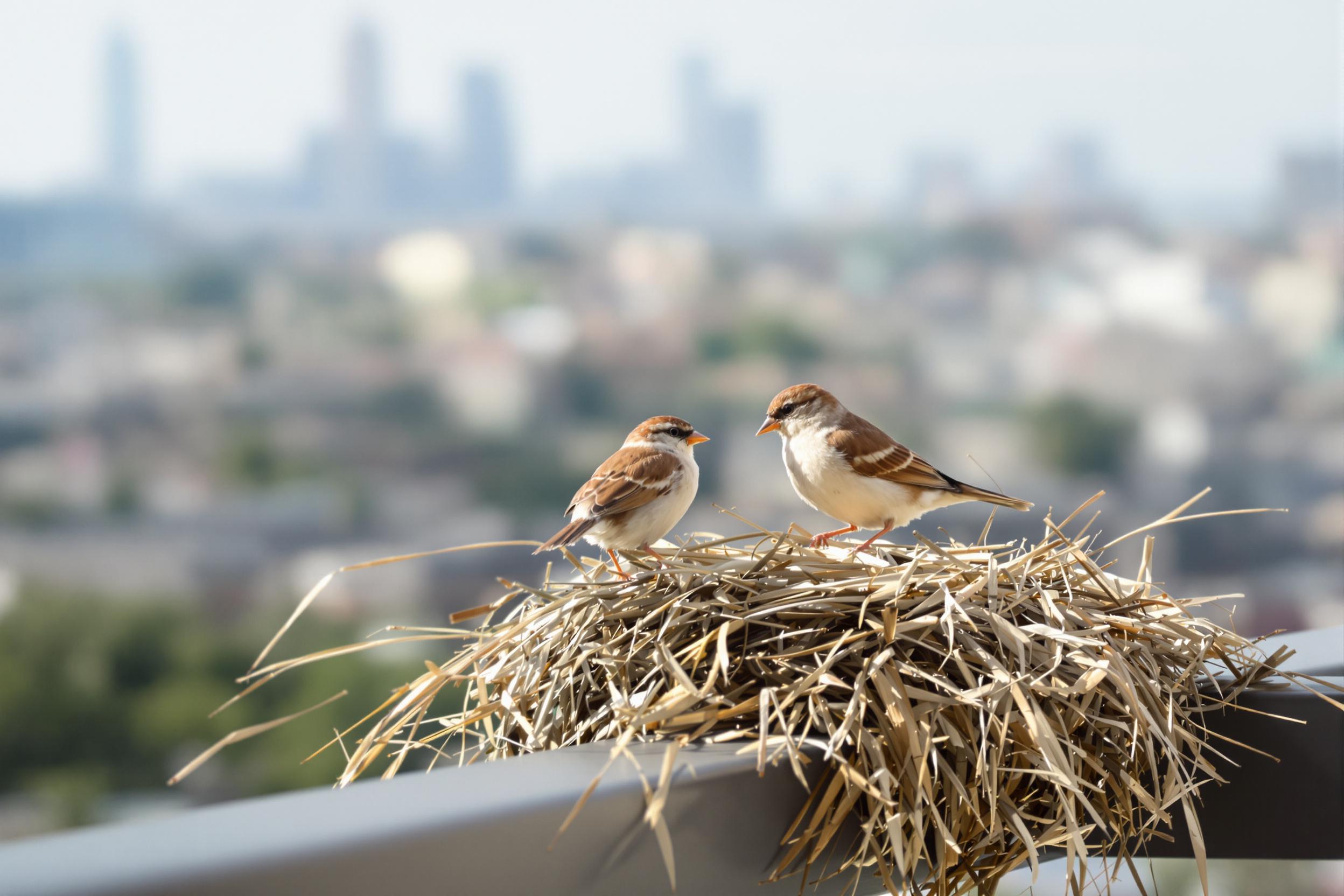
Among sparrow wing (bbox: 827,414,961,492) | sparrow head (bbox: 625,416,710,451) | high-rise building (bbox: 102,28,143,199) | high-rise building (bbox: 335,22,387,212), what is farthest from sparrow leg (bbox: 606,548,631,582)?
high-rise building (bbox: 102,28,143,199)

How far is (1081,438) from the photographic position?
19.6 meters

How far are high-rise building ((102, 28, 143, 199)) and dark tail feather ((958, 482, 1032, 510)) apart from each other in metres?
18.9

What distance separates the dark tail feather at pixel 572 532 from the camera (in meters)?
0.88

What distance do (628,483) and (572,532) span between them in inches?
2.4

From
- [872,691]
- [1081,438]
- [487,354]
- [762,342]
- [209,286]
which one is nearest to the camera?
[872,691]

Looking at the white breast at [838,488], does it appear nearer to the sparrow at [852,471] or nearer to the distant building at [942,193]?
the sparrow at [852,471]

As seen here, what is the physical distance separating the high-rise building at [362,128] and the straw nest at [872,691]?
18009mm

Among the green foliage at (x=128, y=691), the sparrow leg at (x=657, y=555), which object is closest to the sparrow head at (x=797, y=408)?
the sparrow leg at (x=657, y=555)

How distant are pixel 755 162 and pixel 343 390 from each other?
733 centimetres

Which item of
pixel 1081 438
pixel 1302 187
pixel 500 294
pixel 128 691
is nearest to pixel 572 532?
pixel 500 294

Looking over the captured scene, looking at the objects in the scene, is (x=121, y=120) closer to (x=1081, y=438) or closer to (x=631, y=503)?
(x=1081, y=438)

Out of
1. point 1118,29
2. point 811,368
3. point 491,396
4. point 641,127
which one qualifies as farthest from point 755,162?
point 1118,29

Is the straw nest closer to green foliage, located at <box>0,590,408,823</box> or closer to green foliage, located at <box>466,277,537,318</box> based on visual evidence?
green foliage, located at <box>0,590,408,823</box>

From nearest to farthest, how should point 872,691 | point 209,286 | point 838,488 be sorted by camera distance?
point 872,691 → point 838,488 → point 209,286
